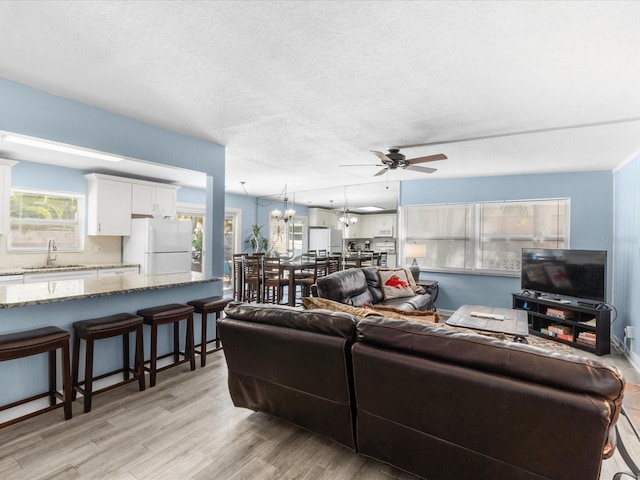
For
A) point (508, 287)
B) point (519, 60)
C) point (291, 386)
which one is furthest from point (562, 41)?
point (508, 287)

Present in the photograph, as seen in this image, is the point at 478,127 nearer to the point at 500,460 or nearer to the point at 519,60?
the point at 519,60

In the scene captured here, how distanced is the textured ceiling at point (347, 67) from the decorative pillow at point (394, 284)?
2187 mm

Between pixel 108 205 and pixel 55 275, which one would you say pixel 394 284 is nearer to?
pixel 108 205

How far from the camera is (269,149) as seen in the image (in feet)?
14.1

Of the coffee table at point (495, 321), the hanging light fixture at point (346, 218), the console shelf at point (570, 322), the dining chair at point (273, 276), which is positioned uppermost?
the hanging light fixture at point (346, 218)

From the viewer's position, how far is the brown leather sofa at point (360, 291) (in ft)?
13.3

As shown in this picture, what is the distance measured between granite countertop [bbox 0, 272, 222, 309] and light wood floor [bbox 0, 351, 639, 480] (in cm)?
88

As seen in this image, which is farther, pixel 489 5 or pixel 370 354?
pixel 370 354

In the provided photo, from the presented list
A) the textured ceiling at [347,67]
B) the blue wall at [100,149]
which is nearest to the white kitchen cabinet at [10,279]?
the blue wall at [100,149]

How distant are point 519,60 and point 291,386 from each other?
8.30 feet

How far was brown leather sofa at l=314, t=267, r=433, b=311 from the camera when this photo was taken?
4039 mm

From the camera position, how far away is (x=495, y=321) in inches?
146

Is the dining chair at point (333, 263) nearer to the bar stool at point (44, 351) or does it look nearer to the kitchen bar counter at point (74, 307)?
the kitchen bar counter at point (74, 307)

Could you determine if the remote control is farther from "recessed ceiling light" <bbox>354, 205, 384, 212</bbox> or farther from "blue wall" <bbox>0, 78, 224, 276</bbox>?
"recessed ceiling light" <bbox>354, 205, 384, 212</bbox>
